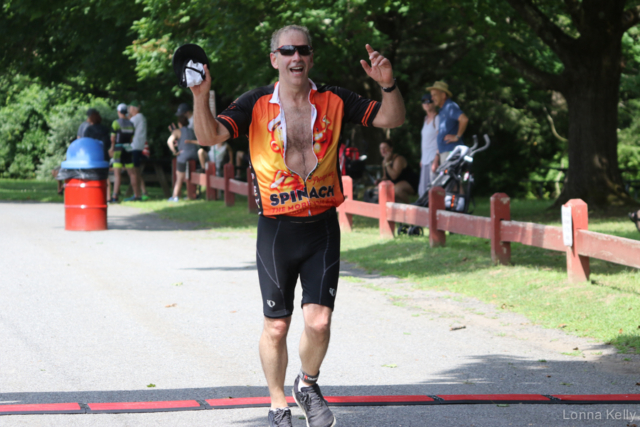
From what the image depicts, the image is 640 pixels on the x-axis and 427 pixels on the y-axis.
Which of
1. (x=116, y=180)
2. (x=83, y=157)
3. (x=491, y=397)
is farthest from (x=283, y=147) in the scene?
(x=116, y=180)

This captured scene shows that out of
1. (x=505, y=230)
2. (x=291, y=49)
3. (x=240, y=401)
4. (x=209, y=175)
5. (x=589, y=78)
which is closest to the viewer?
(x=291, y=49)

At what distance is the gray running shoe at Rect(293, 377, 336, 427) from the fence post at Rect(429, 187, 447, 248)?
680 centimetres

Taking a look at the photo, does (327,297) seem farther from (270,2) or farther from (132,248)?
(270,2)

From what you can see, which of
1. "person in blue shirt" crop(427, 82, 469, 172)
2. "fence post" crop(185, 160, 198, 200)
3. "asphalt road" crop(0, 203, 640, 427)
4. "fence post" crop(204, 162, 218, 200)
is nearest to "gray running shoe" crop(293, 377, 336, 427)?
"asphalt road" crop(0, 203, 640, 427)

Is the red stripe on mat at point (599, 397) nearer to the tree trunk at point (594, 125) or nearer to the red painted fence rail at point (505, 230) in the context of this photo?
the red painted fence rail at point (505, 230)

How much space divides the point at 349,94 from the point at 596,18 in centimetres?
1250

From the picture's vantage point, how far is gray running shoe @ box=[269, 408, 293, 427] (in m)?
4.30

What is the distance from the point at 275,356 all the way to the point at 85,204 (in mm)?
10112

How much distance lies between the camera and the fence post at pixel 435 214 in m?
11.1

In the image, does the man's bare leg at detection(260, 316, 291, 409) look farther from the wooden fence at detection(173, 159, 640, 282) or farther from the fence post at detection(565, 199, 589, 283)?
the fence post at detection(565, 199, 589, 283)

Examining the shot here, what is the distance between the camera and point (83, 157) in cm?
1377

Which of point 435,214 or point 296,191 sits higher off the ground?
point 296,191

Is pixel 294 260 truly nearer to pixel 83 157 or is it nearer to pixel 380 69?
pixel 380 69

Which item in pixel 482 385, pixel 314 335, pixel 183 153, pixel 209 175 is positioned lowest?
pixel 482 385
